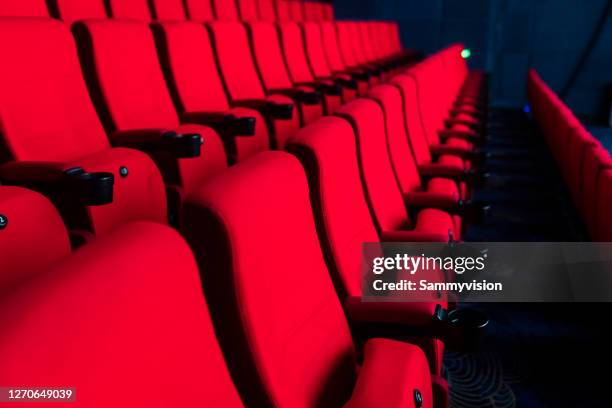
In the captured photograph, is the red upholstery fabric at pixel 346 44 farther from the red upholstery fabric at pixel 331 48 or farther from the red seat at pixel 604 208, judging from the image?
the red seat at pixel 604 208

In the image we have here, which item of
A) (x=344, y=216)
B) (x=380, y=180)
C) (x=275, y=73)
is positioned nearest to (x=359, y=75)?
(x=275, y=73)

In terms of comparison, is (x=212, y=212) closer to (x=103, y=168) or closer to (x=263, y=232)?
(x=263, y=232)

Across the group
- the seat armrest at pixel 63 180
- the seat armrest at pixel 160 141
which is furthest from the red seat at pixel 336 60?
the seat armrest at pixel 63 180

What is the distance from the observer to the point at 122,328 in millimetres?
136

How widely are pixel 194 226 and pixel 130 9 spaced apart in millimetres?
561

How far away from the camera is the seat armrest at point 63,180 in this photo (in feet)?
0.99

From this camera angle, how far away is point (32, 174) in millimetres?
322

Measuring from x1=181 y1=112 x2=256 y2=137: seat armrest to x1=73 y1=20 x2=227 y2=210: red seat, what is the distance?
0.08ft

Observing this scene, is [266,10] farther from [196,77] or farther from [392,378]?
[392,378]

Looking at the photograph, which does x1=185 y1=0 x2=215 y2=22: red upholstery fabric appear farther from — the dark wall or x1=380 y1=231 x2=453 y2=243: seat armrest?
the dark wall

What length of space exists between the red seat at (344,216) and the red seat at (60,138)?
113 mm

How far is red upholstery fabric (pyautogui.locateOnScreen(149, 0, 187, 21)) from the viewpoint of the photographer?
0.74m

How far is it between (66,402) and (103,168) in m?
0.24

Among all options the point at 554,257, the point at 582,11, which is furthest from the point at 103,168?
the point at 582,11
